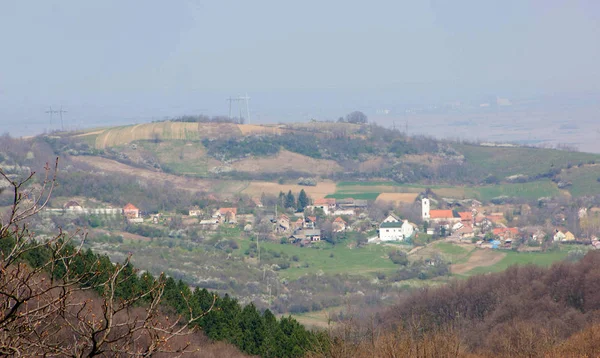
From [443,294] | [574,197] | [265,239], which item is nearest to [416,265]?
[265,239]

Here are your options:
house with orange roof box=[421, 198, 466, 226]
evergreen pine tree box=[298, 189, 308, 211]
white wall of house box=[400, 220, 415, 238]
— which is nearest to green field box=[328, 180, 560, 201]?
evergreen pine tree box=[298, 189, 308, 211]

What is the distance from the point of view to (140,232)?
71.2 meters

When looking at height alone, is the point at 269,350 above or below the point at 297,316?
above

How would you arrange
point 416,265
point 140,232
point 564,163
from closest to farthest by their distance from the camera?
point 416,265 → point 140,232 → point 564,163

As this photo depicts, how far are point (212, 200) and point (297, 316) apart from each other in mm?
37451

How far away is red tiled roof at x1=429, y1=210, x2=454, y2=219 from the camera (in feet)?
260

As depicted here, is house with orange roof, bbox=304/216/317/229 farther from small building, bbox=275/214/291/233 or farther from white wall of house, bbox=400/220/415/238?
white wall of house, bbox=400/220/415/238

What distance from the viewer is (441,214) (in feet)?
262

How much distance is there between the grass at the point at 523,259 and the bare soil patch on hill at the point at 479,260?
0.51 metres

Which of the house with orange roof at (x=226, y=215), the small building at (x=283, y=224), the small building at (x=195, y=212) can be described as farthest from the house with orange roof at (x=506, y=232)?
the small building at (x=195, y=212)

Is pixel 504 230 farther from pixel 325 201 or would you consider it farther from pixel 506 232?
pixel 325 201

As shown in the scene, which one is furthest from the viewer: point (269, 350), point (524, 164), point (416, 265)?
point (524, 164)

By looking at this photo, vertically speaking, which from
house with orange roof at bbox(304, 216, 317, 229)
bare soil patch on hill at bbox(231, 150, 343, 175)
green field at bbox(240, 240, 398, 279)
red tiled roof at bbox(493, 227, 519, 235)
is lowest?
green field at bbox(240, 240, 398, 279)

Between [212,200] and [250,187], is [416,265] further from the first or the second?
[250,187]
